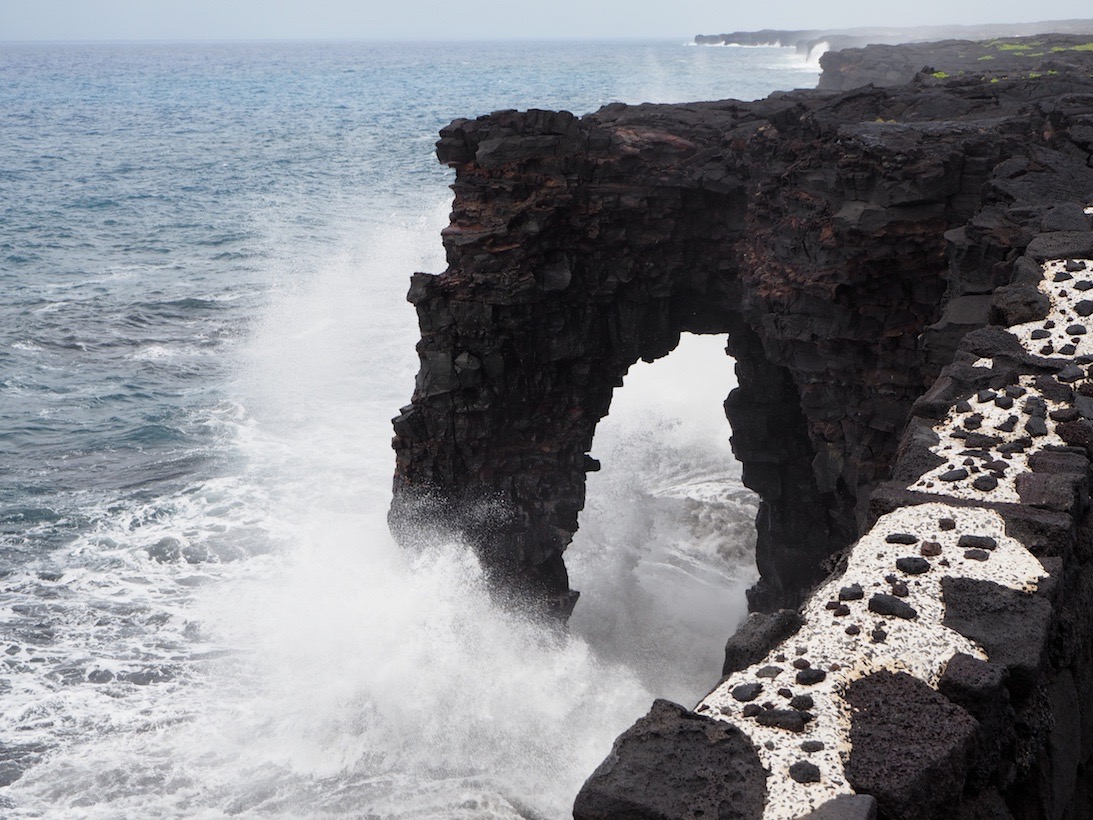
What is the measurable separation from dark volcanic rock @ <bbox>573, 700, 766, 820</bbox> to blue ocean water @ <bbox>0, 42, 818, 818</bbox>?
10.2 m

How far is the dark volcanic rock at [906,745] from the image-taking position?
5320mm

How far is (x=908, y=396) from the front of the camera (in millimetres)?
16391

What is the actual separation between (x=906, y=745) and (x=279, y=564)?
58.2 feet

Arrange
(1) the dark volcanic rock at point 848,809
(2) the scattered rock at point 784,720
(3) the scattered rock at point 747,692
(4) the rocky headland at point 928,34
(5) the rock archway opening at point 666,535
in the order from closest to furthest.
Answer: (1) the dark volcanic rock at point 848,809 < (2) the scattered rock at point 784,720 < (3) the scattered rock at point 747,692 < (5) the rock archway opening at point 666,535 < (4) the rocky headland at point 928,34

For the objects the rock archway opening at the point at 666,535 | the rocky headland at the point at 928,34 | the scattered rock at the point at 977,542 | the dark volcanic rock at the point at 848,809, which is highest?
the rocky headland at the point at 928,34

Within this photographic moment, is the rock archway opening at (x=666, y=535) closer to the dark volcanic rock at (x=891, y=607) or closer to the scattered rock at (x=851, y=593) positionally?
the scattered rock at (x=851, y=593)

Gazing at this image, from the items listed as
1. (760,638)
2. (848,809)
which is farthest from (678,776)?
(760,638)

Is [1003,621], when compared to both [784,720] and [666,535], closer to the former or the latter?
[784,720]

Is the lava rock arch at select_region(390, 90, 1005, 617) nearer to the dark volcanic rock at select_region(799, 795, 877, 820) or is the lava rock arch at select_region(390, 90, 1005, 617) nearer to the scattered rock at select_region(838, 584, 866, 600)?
the scattered rock at select_region(838, 584, 866, 600)

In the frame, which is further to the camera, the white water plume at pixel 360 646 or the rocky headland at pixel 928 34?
the rocky headland at pixel 928 34

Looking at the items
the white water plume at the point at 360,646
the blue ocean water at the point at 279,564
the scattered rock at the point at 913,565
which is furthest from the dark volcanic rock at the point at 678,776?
the blue ocean water at the point at 279,564

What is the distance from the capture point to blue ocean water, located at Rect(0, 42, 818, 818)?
15.8m

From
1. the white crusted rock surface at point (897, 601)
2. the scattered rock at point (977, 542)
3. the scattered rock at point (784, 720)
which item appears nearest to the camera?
the white crusted rock surface at point (897, 601)

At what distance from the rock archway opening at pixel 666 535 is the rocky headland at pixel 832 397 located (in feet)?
5.66
